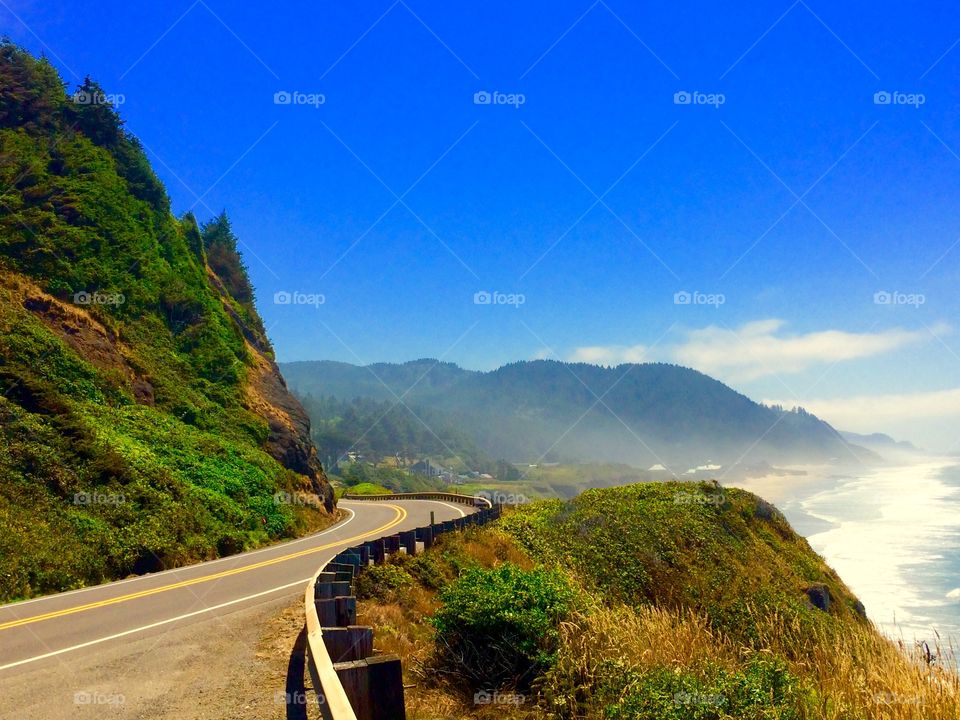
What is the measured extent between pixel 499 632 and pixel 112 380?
2753 cm

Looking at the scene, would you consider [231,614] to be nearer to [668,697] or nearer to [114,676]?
[114,676]

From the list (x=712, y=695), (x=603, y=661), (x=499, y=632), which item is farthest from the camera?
(x=499, y=632)

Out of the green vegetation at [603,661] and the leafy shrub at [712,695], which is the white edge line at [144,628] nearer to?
the green vegetation at [603,661]

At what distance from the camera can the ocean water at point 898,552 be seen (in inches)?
1905

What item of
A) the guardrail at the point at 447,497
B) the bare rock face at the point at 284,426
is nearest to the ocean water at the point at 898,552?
the guardrail at the point at 447,497

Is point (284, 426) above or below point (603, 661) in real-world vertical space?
above

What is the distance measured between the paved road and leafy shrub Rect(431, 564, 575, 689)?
5148 millimetres

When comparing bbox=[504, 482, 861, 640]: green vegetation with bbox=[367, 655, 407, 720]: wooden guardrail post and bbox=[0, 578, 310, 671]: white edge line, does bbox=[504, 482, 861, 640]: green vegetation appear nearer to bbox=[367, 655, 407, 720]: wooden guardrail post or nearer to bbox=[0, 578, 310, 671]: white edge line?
bbox=[0, 578, 310, 671]: white edge line

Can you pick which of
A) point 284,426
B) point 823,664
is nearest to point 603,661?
point 823,664

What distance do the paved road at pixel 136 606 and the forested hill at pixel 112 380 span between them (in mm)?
2304

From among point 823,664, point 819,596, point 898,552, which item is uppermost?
point 823,664

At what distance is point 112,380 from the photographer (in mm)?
31141

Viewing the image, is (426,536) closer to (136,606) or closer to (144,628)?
(136,606)

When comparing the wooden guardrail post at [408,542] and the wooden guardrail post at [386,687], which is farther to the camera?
the wooden guardrail post at [408,542]
